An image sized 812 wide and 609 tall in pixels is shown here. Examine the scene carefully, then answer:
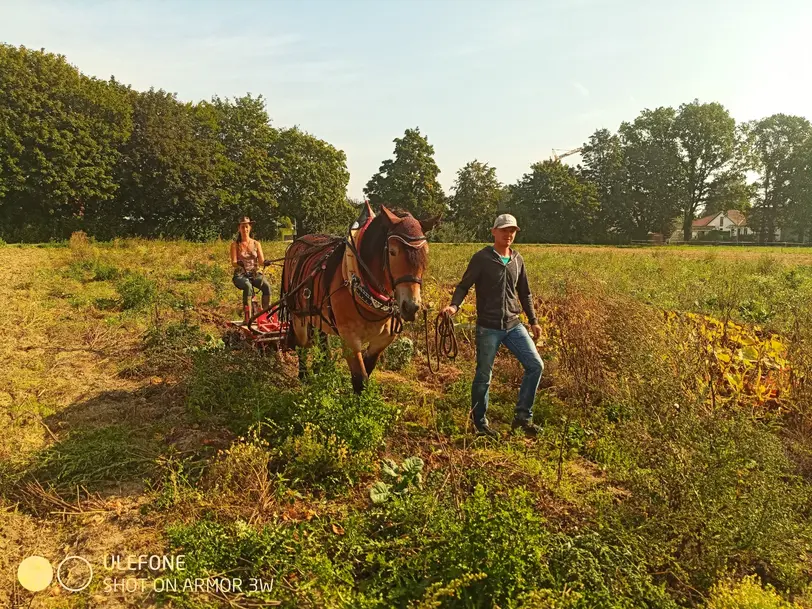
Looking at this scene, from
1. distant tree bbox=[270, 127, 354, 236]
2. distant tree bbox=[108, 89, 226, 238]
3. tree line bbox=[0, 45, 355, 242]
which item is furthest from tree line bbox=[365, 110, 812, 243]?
distant tree bbox=[108, 89, 226, 238]

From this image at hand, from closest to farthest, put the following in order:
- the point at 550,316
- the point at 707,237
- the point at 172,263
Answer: the point at 550,316, the point at 172,263, the point at 707,237

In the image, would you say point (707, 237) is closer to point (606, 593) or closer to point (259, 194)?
point (259, 194)

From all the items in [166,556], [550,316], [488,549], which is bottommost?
[166,556]

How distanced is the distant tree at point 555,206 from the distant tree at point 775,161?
18.7 meters

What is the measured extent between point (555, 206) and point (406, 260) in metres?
51.9

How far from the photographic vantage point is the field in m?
2.44

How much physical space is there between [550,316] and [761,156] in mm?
62858

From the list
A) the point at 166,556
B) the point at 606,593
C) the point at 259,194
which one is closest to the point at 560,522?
the point at 606,593

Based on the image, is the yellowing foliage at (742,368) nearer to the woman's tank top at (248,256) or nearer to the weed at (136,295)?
the woman's tank top at (248,256)

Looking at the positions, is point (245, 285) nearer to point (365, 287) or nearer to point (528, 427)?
point (365, 287)

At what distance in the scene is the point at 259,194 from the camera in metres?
38.8

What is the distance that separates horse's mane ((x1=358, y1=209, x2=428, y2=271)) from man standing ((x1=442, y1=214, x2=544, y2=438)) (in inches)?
27.9

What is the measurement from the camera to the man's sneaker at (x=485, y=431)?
441cm

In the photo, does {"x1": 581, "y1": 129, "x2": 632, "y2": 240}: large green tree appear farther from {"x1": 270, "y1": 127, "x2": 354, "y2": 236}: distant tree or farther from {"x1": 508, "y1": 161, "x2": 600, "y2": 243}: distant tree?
{"x1": 270, "y1": 127, "x2": 354, "y2": 236}: distant tree
